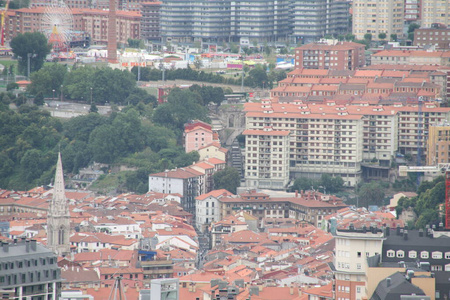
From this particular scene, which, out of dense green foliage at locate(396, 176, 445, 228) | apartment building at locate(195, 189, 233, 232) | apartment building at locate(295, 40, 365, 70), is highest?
apartment building at locate(295, 40, 365, 70)

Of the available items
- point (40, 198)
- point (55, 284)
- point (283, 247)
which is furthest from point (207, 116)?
point (55, 284)

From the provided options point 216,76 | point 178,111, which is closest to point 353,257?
point 178,111

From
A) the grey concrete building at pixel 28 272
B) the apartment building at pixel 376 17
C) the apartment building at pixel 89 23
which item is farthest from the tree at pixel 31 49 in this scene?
the grey concrete building at pixel 28 272

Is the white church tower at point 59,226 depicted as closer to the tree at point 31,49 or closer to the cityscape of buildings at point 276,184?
the cityscape of buildings at point 276,184

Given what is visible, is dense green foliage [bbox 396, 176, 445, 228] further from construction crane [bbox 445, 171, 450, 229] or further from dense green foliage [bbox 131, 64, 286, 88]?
dense green foliage [bbox 131, 64, 286, 88]

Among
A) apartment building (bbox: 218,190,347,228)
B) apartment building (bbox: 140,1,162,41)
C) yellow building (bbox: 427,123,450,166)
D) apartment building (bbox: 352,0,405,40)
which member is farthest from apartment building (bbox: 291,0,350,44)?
apartment building (bbox: 218,190,347,228)
